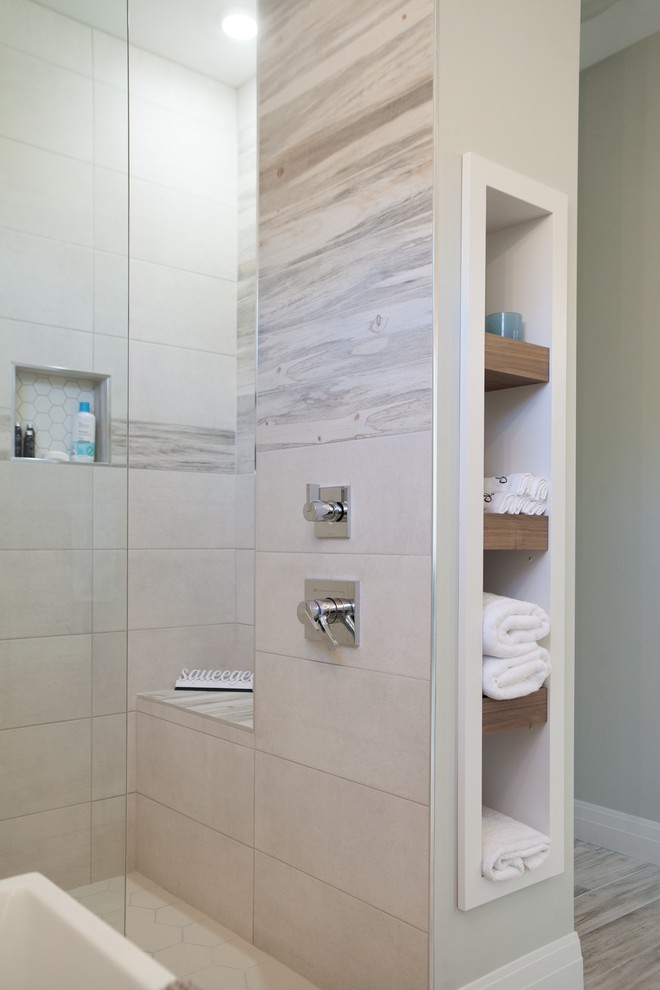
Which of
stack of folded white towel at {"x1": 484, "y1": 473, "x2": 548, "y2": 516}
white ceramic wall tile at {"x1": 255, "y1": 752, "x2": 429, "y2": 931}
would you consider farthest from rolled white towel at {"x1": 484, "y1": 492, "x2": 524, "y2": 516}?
white ceramic wall tile at {"x1": 255, "y1": 752, "x2": 429, "y2": 931}

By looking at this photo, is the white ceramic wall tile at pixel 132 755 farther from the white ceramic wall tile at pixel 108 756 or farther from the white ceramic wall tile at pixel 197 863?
the white ceramic wall tile at pixel 108 756

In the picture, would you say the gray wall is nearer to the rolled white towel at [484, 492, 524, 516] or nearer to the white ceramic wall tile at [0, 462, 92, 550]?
the rolled white towel at [484, 492, 524, 516]

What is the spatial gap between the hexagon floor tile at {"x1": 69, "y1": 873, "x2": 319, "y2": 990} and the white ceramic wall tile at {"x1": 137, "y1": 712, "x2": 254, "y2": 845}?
27cm

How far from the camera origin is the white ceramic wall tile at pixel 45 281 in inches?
51.2

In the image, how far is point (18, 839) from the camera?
1276mm

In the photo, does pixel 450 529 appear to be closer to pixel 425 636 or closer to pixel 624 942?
pixel 425 636

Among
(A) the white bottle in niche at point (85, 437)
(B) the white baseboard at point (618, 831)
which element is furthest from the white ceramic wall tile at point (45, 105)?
(B) the white baseboard at point (618, 831)

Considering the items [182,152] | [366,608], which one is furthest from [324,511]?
[182,152]

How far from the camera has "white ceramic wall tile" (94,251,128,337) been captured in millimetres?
1406

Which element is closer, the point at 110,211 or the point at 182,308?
the point at 110,211

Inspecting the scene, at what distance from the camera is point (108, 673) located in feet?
4.66

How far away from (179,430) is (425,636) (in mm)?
1540

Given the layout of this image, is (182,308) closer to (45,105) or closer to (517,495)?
(517,495)

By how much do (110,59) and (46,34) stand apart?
0.12 meters
